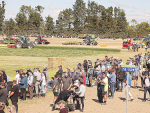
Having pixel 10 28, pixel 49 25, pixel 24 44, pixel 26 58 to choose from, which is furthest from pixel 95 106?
pixel 10 28

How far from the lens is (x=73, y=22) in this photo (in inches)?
5049

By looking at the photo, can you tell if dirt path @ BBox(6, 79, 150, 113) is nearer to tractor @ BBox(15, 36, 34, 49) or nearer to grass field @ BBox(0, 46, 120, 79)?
grass field @ BBox(0, 46, 120, 79)

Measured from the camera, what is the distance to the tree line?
11869cm

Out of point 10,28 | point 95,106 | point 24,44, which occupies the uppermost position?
point 10,28

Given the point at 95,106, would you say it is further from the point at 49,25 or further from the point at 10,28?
the point at 10,28

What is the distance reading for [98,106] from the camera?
11430 mm

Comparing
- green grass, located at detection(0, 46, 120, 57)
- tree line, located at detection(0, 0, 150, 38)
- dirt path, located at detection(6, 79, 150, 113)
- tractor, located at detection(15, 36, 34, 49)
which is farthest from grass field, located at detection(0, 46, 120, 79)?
tree line, located at detection(0, 0, 150, 38)

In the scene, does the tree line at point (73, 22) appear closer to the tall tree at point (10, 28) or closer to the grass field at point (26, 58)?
the tall tree at point (10, 28)

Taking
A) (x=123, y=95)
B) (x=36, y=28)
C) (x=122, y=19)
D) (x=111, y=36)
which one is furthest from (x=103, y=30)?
(x=123, y=95)

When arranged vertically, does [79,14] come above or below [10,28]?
above

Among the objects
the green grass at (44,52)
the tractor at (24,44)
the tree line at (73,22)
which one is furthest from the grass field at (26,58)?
the tree line at (73,22)

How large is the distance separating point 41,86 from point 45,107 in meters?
1.82

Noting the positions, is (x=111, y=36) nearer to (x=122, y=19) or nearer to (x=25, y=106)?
(x=122, y=19)

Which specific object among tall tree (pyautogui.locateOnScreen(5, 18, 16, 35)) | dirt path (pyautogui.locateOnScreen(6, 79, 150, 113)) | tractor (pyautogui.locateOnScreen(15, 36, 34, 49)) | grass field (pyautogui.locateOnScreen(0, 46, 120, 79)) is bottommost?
dirt path (pyautogui.locateOnScreen(6, 79, 150, 113))
